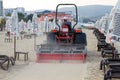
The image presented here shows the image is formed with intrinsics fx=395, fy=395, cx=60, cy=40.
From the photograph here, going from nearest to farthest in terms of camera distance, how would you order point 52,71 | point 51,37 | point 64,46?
1. point 52,71
2. point 64,46
3. point 51,37

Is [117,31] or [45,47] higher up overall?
[117,31]

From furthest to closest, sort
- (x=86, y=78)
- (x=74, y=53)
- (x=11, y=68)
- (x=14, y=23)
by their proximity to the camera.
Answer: (x=14, y=23)
(x=74, y=53)
(x=11, y=68)
(x=86, y=78)

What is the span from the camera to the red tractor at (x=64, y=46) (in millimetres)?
16359

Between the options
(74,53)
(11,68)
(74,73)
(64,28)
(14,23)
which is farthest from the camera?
(64,28)

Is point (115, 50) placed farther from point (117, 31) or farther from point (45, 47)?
point (117, 31)

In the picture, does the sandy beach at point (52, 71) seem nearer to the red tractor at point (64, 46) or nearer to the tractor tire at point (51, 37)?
the red tractor at point (64, 46)

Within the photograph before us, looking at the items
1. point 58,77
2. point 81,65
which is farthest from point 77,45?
point 58,77

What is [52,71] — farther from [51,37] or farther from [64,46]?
[51,37]

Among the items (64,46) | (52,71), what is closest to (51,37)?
(64,46)

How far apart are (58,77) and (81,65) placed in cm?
306

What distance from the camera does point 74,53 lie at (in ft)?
53.7

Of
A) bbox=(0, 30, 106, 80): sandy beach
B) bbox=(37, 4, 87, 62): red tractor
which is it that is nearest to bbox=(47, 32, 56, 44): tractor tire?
bbox=(37, 4, 87, 62): red tractor

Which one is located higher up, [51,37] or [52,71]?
[51,37]

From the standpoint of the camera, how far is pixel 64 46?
57.0 feet
